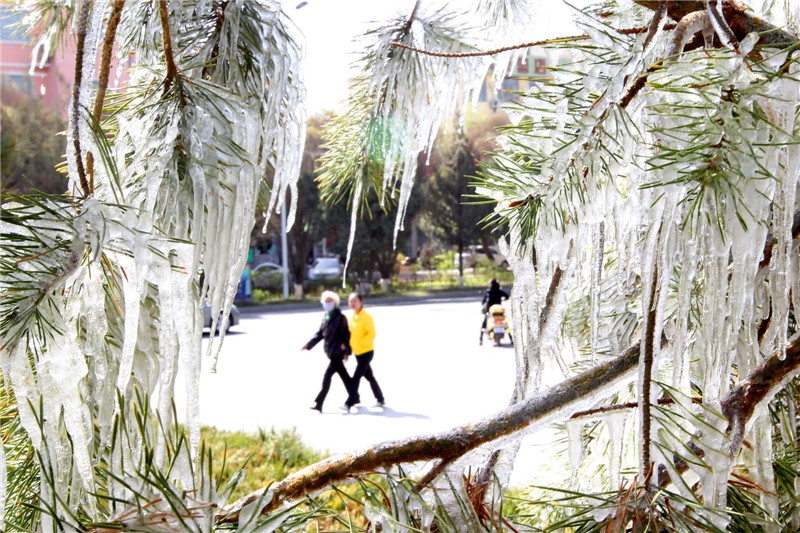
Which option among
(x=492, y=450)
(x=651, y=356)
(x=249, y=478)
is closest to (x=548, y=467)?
(x=492, y=450)

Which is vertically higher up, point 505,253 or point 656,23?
point 656,23

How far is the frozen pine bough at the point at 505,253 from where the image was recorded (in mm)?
711

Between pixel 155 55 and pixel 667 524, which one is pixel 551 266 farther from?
pixel 155 55

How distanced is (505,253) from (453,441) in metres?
0.31

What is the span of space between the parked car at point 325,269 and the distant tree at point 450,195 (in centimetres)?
417

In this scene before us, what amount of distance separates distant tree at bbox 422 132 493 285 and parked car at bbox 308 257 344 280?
417 centimetres

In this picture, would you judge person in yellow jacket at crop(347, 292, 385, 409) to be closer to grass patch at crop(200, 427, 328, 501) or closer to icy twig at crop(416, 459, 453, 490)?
grass patch at crop(200, 427, 328, 501)

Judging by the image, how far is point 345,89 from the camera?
1812 millimetres

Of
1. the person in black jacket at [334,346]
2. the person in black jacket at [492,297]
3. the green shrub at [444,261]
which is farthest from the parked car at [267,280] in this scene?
the person in black jacket at [334,346]

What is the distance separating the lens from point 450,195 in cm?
2161

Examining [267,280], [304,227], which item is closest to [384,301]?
[304,227]

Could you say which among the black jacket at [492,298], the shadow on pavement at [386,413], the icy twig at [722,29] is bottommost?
the shadow on pavement at [386,413]

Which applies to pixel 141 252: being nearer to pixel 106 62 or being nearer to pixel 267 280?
pixel 106 62

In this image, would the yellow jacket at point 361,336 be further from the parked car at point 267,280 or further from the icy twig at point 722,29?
the parked car at point 267,280
